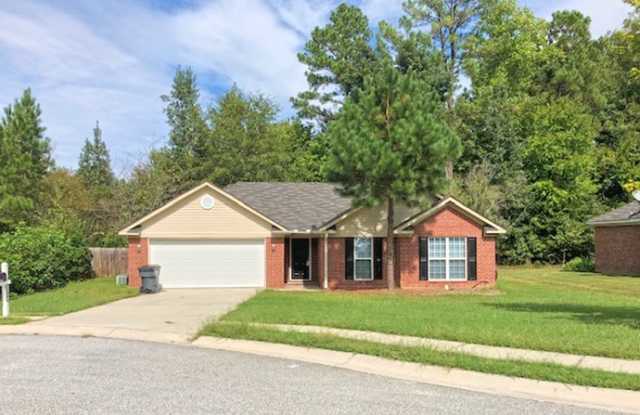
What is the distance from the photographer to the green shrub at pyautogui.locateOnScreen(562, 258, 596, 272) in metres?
33.3

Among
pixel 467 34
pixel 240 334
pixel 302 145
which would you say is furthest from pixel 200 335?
pixel 467 34

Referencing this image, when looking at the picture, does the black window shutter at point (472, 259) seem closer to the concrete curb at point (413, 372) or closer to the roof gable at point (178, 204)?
the roof gable at point (178, 204)

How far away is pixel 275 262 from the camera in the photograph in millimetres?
22812

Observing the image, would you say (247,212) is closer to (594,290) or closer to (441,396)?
(594,290)

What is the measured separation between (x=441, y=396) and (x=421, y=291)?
14824 millimetres

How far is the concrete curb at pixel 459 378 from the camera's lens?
6.66 meters

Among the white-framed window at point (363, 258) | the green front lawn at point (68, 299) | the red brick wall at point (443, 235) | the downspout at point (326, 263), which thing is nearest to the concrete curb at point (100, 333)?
the green front lawn at point (68, 299)

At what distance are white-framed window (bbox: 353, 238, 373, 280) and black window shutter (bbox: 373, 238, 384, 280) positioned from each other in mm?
Answer: 120

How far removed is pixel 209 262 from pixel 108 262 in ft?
23.8

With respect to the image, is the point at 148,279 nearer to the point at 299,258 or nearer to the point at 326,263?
the point at 326,263

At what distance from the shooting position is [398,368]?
828cm

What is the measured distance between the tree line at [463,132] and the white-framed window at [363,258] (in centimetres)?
1421

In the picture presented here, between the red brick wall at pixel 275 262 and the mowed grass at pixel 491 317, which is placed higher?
the red brick wall at pixel 275 262

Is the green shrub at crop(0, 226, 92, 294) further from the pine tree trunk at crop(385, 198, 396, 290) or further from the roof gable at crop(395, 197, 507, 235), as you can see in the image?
the roof gable at crop(395, 197, 507, 235)
